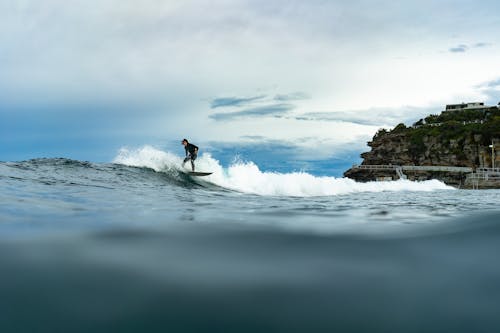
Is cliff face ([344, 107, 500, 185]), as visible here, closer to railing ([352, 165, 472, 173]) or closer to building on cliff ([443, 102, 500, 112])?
railing ([352, 165, 472, 173])

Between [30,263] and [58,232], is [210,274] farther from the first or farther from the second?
[58,232]

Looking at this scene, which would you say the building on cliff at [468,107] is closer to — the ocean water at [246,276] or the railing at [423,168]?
the railing at [423,168]

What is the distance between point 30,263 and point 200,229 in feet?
5.72

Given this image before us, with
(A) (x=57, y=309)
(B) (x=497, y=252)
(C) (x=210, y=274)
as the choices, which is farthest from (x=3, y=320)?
(B) (x=497, y=252)

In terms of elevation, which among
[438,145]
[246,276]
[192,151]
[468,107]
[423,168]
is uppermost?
[468,107]

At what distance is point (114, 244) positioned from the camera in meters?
3.52

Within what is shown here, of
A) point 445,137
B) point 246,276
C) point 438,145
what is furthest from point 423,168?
point 246,276

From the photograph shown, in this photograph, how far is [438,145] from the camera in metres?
70.3

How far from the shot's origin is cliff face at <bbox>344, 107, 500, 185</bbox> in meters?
65.3

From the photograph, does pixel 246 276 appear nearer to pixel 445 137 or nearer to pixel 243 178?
pixel 243 178

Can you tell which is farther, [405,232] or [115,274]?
[405,232]

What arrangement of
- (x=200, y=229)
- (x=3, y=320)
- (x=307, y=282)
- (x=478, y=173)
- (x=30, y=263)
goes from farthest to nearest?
(x=478, y=173) → (x=200, y=229) → (x=30, y=263) → (x=307, y=282) → (x=3, y=320)

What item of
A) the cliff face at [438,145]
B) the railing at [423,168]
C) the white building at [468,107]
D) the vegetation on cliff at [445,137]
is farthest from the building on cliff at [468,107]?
the railing at [423,168]

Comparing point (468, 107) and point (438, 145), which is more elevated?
point (468, 107)
